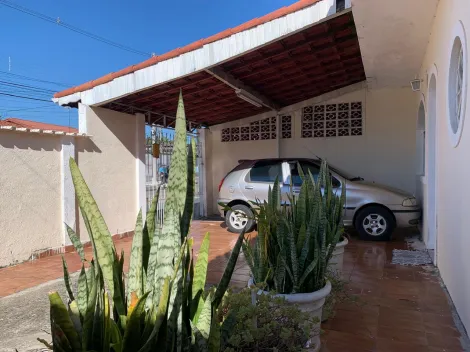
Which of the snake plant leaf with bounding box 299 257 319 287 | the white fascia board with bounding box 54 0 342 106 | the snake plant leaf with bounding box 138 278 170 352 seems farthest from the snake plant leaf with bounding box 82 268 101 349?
the white fascia board with bounding box 54 0 342 106

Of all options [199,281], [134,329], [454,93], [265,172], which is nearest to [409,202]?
[265,172]

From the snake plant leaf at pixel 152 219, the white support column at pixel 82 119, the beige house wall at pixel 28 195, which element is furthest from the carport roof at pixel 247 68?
the snake plant leaf at pixel 152 219

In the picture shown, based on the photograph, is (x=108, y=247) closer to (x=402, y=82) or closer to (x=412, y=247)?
(x=412, y=247)

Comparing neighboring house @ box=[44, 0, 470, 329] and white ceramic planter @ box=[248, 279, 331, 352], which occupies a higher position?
neighboring house @ box=[44, 0, 470, 329]

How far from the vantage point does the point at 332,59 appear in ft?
22.0

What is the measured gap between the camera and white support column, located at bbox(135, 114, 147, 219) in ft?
24.1

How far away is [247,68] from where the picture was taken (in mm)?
6336

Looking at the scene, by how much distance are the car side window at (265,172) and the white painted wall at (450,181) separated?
334 centimetres

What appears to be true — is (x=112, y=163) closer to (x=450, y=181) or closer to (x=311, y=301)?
(x=311, y=301)

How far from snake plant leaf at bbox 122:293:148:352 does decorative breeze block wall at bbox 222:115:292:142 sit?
26.8ft

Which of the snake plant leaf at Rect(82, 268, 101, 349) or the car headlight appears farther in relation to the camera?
the car headlight

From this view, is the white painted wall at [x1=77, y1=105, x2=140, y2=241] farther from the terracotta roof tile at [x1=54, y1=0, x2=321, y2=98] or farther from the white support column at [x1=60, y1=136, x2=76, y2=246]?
the terracotta roof tile at [x1=54, y1=0, x2=321, y2=98]

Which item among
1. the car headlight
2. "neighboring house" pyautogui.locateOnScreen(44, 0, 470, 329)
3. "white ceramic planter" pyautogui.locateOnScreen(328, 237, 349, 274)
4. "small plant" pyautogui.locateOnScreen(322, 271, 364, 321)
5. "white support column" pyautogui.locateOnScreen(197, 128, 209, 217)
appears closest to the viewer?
"small plant" pyautogui.locateOnScreen(322, 271, 364, 321)

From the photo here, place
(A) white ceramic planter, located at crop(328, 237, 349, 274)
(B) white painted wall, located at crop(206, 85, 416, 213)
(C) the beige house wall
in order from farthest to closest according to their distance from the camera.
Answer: (B) white painted wall, located at crop(206, 85, 416, 213) < (C) the beige house wall < (A) white ceramic planter, located at crop(328, 237, 349, 274)
